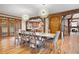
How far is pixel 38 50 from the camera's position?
2.51 m

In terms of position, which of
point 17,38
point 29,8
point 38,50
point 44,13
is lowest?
point 38,50

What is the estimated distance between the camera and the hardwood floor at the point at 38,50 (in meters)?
2.43

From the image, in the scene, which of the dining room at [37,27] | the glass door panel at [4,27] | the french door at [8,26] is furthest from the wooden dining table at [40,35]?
the glass door panel at [4,27]

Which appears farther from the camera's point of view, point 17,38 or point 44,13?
point 17,38

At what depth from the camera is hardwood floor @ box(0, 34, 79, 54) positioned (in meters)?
2.43

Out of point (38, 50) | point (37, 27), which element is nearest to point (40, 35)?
point (37, 27)

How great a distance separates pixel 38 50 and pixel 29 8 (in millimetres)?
957

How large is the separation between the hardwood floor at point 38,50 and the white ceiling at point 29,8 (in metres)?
0.60

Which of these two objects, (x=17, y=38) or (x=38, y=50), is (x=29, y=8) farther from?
(x=38, y=50)

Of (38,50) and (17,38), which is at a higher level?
(17,38)

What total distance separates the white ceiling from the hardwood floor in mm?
599
